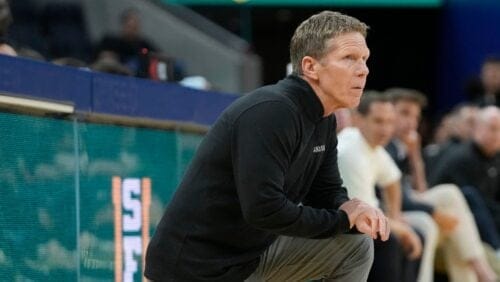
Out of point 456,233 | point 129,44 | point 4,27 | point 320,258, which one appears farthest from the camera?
point 456,233

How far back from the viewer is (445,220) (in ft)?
27.4

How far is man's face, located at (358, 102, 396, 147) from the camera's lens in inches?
283

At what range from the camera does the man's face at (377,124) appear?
7.18 metres

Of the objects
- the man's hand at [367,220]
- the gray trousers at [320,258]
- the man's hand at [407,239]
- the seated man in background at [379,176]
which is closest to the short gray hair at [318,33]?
the man's hand at [367,220]

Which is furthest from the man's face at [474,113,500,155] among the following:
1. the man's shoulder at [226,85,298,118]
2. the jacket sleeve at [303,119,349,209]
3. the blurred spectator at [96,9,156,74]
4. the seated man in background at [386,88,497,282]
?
the man's shoulder at [226,85,298,118]

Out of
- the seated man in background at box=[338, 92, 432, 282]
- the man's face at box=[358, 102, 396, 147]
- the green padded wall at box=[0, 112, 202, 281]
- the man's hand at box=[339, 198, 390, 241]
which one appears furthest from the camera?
the man's face at box=[358, 102, 396, 147]

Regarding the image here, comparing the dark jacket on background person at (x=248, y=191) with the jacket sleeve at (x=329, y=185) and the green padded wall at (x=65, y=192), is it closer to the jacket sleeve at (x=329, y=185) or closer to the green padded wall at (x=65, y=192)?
the jacket sleeve at (x=329, y=185)

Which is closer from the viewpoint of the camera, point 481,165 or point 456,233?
point 456,233

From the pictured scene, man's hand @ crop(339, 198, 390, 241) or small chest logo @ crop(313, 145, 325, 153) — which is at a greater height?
small chest logo @ crop(313, 145, 325, 153)

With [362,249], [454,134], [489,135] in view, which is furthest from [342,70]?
[454,134]

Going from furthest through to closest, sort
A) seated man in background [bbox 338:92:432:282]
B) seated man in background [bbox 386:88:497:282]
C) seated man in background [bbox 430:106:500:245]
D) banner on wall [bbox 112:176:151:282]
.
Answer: seated man in background [bbox 430:106:500:245]
seated man in background [bbox 386:88:497:282]
seated man in background [bbox 338:92:432:282]
banner on wall [bbox 112:176:151:282]

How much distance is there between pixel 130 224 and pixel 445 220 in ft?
11.0

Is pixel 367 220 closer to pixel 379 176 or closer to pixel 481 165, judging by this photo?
pixel 379 176

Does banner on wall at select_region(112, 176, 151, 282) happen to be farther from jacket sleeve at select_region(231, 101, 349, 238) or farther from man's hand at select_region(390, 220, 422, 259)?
man's hand at select_region(390, 220, 422, 259)
